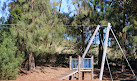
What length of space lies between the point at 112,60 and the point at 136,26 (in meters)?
7.18

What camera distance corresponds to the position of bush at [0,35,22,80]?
14.1 metres

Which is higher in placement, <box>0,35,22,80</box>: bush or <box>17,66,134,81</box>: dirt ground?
<box>0,35,22,80</box>: bush

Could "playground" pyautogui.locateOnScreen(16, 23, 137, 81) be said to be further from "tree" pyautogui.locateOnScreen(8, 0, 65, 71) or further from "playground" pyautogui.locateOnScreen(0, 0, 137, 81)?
"tree" pyautogui.locateOnScreen(8, 0, 65, 71)

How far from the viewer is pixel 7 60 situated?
557 inches

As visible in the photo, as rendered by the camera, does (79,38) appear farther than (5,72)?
Yes

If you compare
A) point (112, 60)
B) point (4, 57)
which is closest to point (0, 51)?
point (4, 57)

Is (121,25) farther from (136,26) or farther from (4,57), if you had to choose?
(4,57)

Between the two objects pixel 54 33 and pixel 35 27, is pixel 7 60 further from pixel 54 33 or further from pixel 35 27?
pixel 54 33

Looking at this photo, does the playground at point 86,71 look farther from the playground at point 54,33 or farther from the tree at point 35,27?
the tree at point 35,27

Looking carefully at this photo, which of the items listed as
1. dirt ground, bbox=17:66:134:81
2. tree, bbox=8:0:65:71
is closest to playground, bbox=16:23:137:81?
dirt ground, bbox=17:66:134:81

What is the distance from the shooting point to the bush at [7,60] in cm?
1408

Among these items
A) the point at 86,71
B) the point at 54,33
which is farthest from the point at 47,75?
the point at 86,71

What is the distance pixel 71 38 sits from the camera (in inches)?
786

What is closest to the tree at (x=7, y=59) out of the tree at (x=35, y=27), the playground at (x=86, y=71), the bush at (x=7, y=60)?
the bush at (x=7, y=60)
